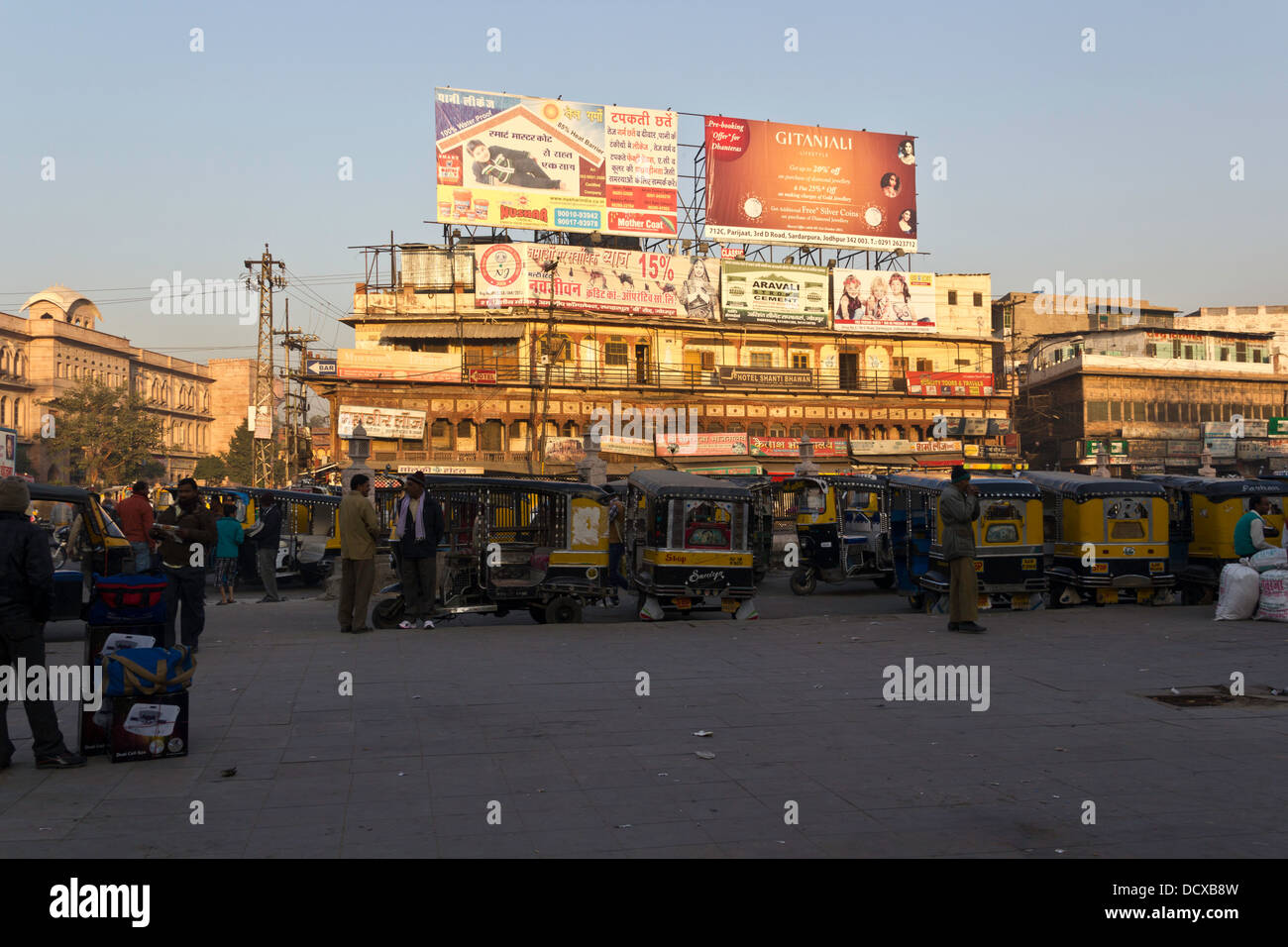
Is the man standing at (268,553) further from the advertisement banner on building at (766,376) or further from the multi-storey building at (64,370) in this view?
the multi-storey building at (64,370)

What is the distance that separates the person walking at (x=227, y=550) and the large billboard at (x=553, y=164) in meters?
33.1

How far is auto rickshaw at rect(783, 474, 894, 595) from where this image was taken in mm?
20000

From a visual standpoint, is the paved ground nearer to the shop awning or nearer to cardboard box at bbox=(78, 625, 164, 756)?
cardboard box at bbox=(78, 625, 164, 756)

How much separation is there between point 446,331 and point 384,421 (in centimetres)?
615

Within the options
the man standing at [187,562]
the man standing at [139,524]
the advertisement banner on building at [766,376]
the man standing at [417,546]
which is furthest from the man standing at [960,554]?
the advertisement banner on building at [766,376]

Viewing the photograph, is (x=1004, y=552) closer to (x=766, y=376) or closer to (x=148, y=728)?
(x=148, y=728)

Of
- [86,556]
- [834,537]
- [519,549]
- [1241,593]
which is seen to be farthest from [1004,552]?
[86,556]

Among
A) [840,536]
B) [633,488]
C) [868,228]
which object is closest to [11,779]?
[633,488]

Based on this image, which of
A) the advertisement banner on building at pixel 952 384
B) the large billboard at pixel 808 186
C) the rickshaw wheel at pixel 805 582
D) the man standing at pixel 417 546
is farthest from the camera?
the advertisement banner on building at pixel 952 384

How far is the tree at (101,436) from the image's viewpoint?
6981 cm

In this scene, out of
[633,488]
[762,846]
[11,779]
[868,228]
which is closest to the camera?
[762,846]
